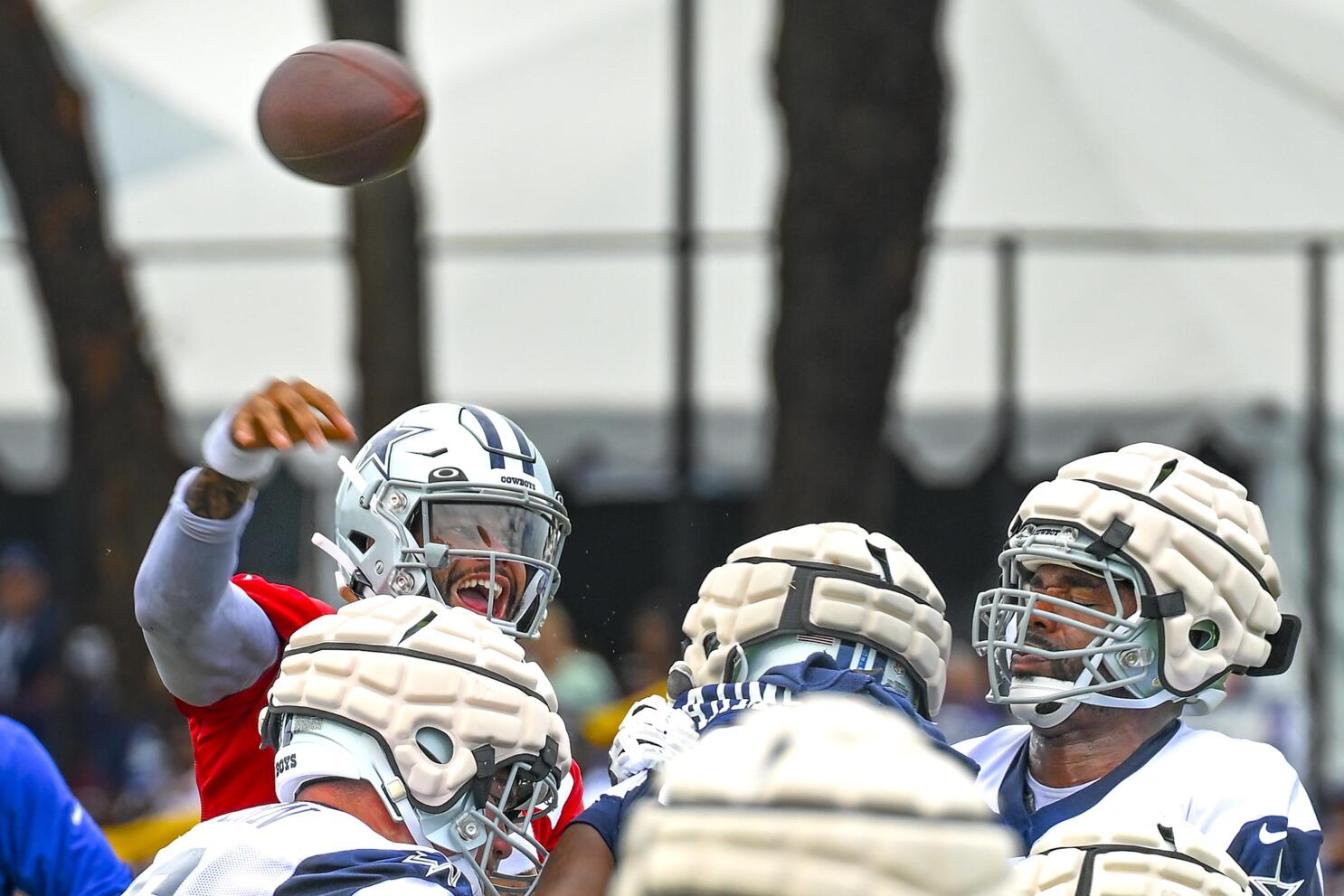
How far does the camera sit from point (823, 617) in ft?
12.1

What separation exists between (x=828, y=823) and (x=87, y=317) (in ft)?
29.2

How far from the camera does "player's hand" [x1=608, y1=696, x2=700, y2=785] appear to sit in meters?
3.43

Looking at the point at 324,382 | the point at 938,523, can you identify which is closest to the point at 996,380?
the point at 938,523

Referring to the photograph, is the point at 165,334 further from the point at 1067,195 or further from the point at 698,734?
the point at 698,734

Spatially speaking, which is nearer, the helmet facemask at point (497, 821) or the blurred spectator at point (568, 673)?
the helmet facemask at point (497, 821)

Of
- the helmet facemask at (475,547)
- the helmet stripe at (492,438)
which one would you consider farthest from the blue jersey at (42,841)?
the helmet stripe at (492,438)

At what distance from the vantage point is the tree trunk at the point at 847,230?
30.3ft

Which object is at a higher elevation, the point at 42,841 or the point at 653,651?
the point at 42,841

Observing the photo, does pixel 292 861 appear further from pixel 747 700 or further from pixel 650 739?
pixel 747 700

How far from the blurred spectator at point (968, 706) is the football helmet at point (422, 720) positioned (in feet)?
23.5

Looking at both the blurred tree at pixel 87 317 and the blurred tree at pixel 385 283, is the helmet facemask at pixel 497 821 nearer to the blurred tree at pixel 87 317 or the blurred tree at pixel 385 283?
the blurred tree at pixel 385 283

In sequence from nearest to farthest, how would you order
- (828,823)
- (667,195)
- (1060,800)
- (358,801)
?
(828,823)
(358,801)
(1060,800)
(667,195)

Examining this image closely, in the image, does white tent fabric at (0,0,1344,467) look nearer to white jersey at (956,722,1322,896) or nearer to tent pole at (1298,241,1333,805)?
tent pole at (1298,241,1333,805)

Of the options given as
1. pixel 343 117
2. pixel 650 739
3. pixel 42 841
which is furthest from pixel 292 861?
pixel 343 117
